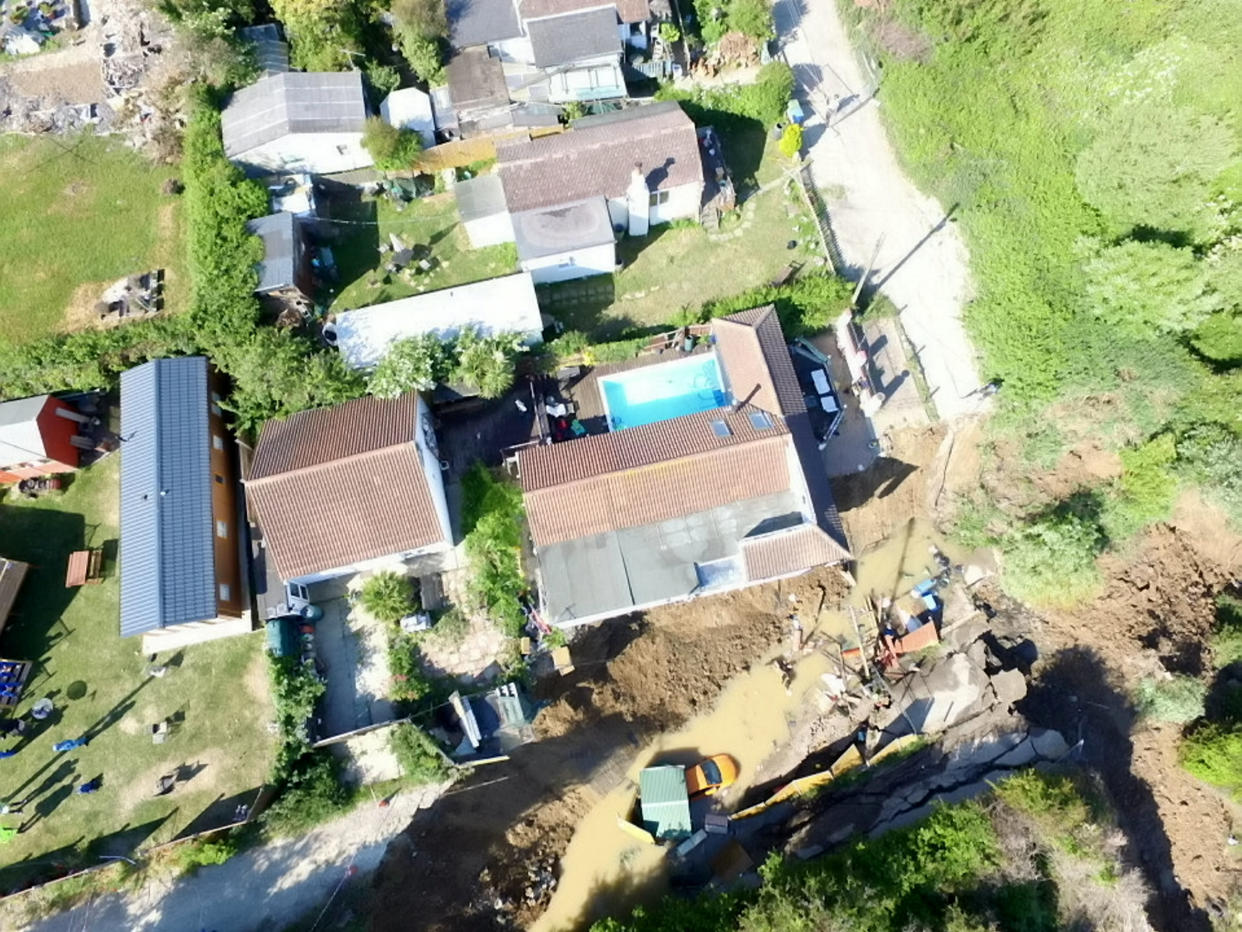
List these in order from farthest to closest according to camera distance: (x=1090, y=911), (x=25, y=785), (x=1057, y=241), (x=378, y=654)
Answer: (x=1057, y=241), (x=378, y=654), (x=25, y=785), (x=1090, y=911)

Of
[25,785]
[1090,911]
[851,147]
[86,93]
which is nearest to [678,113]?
[851,147]

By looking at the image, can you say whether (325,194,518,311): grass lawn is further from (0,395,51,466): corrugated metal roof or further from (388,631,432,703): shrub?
(388,631,432,703): shrub

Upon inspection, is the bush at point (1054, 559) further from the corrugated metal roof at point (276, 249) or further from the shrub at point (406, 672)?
the corrugated metal roof at point (276, 249)

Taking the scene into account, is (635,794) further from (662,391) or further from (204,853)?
(662,391)

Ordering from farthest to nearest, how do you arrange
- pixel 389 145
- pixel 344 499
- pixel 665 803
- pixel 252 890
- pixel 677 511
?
pixel 389 145 < pixel 677 511 < pixel 665 803 < pixel 344 499 < pixel 252 890

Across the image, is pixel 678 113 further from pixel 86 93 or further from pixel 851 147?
pixel 86 93

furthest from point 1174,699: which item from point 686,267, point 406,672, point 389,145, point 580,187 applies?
point 389,145

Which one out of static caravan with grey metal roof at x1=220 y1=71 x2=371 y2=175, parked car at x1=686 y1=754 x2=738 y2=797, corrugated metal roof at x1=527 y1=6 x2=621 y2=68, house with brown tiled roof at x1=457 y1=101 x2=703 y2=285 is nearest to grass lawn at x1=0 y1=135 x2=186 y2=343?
static caravan with grey metal roof at x1=220 y1=71 x2=371 y2=175
